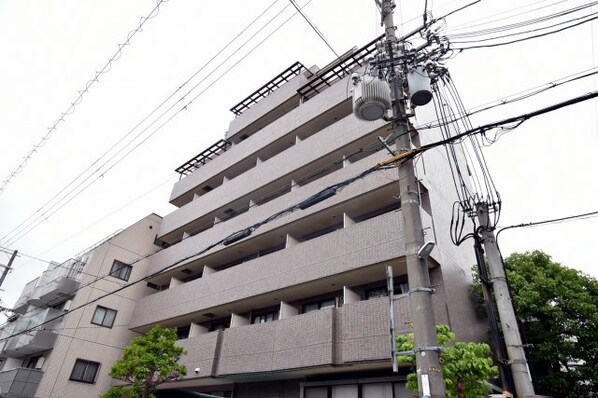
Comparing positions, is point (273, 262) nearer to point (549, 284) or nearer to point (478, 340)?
point (478, 340)

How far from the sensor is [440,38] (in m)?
6.81

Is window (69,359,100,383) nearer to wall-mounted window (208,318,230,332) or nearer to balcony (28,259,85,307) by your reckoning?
balcony (28,259,85,307)

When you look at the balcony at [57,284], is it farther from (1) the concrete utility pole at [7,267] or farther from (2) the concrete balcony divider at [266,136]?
(2) the concrete balcony divider at [266,136]

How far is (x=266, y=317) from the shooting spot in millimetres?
15438

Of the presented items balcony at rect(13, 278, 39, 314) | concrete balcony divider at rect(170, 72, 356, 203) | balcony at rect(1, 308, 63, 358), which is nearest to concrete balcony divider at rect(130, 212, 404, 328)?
balcony at rect(1, 308, 63, 358)

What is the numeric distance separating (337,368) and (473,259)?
25.1ft

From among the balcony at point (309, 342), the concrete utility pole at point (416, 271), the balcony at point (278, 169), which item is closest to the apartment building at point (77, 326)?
the balcony at point (278, 169)

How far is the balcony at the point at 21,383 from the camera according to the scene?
15.6 m

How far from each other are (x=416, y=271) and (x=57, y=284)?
66.6 ft

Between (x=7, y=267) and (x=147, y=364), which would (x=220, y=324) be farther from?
(x=7, y=267)

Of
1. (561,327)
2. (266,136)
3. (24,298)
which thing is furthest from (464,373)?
(24,298)

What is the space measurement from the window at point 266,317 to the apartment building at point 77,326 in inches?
235

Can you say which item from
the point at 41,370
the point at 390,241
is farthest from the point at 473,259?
the point at 41,370

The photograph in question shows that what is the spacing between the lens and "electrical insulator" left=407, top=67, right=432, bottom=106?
562 cm
